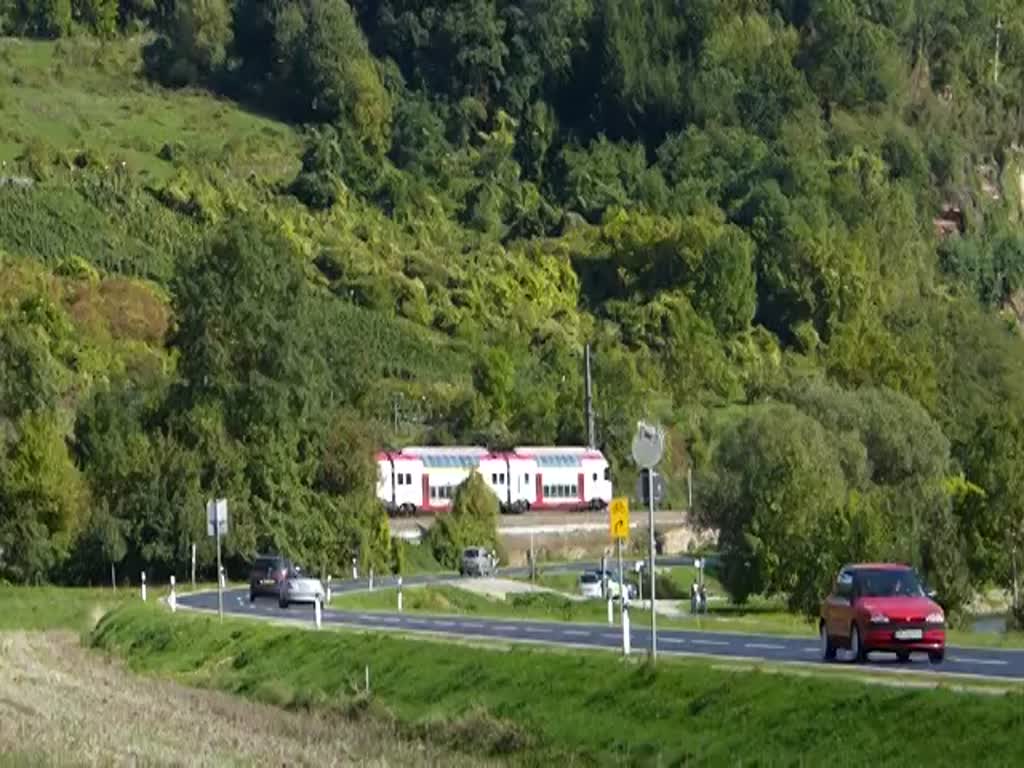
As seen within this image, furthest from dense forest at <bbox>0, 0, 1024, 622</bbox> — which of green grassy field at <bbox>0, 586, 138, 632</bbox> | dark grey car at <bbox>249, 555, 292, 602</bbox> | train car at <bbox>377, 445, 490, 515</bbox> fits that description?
dark grey car at <bbox>249, 555, 292, 602</bbox>

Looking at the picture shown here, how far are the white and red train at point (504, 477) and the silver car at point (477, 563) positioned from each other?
1148 cm

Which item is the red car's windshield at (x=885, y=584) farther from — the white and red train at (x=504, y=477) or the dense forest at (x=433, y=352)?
the white and red train at (x=504, y=477)

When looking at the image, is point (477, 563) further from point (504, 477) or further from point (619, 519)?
point (619, 519)

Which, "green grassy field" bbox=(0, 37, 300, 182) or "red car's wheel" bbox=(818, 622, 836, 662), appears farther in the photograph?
"green grassy field" bbox=(0, 37, 300, 182)

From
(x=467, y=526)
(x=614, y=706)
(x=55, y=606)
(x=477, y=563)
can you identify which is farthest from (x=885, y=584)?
(x=467, y=526)

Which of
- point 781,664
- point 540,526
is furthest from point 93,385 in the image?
point 781,664

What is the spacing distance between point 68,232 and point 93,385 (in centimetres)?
4397

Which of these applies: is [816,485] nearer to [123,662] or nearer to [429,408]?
[123,662]

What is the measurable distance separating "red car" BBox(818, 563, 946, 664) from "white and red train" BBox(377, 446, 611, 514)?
243 feet

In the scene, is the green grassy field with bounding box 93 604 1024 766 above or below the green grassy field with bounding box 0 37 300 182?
below

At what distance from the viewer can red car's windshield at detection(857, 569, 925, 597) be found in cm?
3616

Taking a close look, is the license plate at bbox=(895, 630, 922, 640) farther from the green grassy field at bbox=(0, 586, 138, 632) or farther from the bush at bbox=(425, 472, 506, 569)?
the bush at bbox=(425, 472, 506, 569)

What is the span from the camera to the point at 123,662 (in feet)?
175

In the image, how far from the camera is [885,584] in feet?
119
